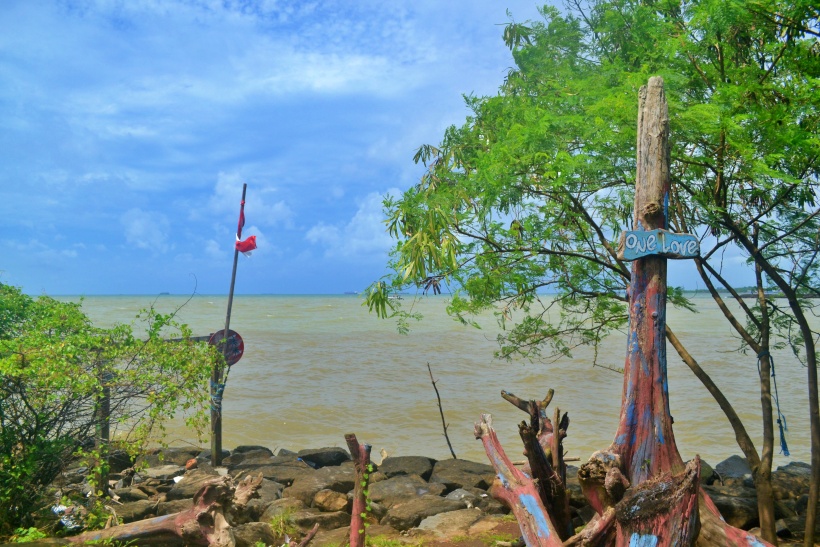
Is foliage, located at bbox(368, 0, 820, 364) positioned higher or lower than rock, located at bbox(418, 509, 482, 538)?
higher

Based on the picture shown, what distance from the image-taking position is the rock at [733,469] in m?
10.7

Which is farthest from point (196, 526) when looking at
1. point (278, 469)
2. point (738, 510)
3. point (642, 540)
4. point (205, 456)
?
point (205, 456)

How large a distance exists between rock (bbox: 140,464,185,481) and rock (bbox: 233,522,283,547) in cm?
302

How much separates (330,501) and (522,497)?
3629mm

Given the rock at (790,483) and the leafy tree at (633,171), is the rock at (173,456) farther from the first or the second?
the rock at (790,483)

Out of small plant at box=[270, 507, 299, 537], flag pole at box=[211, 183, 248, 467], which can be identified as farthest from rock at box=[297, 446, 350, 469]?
small plant at box=[270, 507, 299, 537]

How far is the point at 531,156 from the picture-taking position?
681 centimetres

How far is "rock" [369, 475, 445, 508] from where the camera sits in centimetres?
877

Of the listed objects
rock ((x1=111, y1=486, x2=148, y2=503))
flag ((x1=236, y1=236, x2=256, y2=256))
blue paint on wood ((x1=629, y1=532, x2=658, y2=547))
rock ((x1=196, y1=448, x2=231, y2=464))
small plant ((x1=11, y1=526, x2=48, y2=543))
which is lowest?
rock ((x1=196, y1=448, x2=231, y2=464))

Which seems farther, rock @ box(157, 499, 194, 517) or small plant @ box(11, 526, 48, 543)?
rock @ box(157, 499, 194, 517)

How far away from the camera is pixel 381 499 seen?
8.83 metres

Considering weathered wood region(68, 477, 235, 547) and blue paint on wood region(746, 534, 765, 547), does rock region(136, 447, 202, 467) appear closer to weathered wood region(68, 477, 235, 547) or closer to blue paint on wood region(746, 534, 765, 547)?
weathered wood region(68, 477, 235, 547)

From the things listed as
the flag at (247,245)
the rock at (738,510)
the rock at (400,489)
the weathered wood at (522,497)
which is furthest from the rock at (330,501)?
the rock at (738,510)

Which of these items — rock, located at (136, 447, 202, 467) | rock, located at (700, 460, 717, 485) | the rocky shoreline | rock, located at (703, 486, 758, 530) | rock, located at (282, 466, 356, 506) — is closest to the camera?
the rocky shoreline
